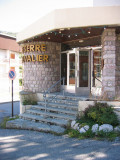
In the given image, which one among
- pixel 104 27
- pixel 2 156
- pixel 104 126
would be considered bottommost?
pixel 2 156

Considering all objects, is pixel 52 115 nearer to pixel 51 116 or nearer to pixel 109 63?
pixel 51 116

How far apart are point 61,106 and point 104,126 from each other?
2518 millimetres

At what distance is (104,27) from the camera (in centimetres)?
723

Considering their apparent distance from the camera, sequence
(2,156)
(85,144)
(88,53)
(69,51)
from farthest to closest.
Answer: (69,51)
(88,53)
(85,144)
(2,156)

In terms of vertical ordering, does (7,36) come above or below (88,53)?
above

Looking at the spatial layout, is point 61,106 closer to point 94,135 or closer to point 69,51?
point 94,135

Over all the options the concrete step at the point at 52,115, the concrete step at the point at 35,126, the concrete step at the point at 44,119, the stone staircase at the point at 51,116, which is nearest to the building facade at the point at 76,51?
the stone staircase at the point at 51,116

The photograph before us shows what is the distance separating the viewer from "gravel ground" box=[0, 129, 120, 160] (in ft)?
14.5

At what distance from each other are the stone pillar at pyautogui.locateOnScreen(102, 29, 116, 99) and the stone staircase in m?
1.34

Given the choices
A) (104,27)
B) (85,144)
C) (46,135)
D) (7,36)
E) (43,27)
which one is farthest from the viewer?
(7,36)

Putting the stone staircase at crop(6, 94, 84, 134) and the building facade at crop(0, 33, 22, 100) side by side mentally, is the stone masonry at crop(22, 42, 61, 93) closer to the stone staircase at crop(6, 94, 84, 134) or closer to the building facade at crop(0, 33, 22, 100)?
the stone staircase at crop(6, 94, 84, 134)

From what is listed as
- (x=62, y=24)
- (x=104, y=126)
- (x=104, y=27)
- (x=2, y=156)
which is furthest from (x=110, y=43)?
(x=2, y=156)

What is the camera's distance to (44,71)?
9820 mm

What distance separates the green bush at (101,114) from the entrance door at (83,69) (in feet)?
9.29
